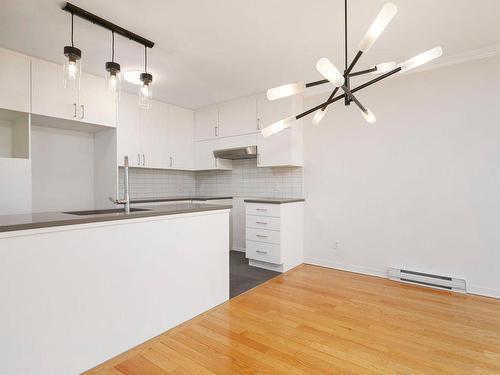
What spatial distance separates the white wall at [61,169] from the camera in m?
3.19

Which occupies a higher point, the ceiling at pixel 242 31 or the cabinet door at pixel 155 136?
the ceiling at pixel 242 31

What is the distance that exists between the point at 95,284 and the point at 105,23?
6.36ft

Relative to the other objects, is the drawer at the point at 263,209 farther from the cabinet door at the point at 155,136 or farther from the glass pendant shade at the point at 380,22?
the glass pendant shade at the point at 380,22

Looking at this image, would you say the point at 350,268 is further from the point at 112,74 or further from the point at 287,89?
the point at 112,74

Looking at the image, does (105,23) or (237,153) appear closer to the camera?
(105,23)

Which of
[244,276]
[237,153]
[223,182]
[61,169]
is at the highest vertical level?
[237,153]

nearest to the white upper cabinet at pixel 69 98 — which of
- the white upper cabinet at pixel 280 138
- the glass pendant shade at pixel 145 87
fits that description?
the glass pendant shade at pixel 145 87

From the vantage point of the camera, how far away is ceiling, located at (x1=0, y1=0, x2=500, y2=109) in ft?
6.38

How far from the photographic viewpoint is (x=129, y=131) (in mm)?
3695

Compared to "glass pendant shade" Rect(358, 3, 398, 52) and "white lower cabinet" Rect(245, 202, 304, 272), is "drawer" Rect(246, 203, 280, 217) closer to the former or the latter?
"white lower cabinet" Rect(245, 202, 304, 272)

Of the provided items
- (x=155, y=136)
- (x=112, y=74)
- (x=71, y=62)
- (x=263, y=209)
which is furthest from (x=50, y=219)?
(x=155, y=136)

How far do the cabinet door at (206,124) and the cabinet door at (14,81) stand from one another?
237cm

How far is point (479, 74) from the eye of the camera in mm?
2660

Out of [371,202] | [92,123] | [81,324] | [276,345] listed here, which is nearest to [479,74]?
[371,202]
